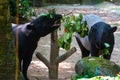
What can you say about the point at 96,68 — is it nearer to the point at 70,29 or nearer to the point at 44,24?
the point at 70,29

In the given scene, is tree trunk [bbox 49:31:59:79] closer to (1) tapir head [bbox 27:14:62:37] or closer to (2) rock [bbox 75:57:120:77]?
(1) tapir head [bbox 27:14:62:37]

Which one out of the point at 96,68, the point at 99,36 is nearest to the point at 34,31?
the point at 99,36

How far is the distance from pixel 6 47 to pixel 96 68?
2.57 m

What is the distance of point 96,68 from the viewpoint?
5.93 meters

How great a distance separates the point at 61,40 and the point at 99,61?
2.54ft

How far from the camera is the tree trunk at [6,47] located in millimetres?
3611

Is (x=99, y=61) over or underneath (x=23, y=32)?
underneath

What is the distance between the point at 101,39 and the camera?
6.61 meters

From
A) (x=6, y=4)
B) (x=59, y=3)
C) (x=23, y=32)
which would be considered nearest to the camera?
(x=6, y=4)

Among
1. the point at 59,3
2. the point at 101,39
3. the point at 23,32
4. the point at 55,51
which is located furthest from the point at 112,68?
the point at 59,3

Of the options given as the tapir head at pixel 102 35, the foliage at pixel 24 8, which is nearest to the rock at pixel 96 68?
the tapir head at pixel 102 35

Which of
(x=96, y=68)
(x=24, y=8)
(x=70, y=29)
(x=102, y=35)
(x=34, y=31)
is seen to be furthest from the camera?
(x=24, y=8)

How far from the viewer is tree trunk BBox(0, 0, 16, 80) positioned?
142 inches

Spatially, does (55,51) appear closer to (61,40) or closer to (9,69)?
(61,40)
